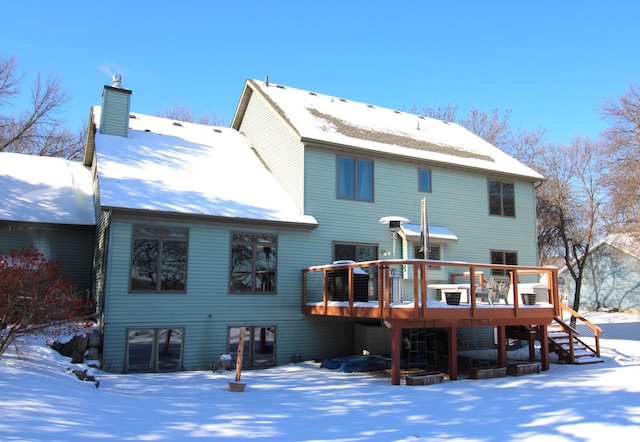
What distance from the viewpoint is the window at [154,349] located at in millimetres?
11500

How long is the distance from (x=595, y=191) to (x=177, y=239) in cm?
2527

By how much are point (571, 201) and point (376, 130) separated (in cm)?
1703

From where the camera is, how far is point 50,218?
13992 mm

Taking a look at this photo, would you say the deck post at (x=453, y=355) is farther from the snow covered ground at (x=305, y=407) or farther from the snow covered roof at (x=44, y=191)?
the snow covered roof at (x=44, y=191)

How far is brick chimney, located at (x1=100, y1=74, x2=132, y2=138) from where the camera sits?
15.0m

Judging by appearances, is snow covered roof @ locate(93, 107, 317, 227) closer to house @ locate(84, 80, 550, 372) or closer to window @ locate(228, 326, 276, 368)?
house @ locate(84, 80, 550, 372)

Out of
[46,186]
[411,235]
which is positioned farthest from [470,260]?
[46,186]

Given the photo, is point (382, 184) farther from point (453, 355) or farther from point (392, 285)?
point (453, 355)

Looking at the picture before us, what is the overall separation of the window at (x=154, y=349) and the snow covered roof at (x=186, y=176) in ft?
9.28

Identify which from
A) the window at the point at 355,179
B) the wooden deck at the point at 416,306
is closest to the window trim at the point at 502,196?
the wooden deck at the point at 416,306

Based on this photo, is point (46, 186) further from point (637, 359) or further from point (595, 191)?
point (595, 191)

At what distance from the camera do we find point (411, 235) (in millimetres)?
14602

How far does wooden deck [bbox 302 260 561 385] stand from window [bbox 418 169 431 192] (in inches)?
135

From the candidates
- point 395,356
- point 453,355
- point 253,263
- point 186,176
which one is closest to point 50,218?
point 186,176
